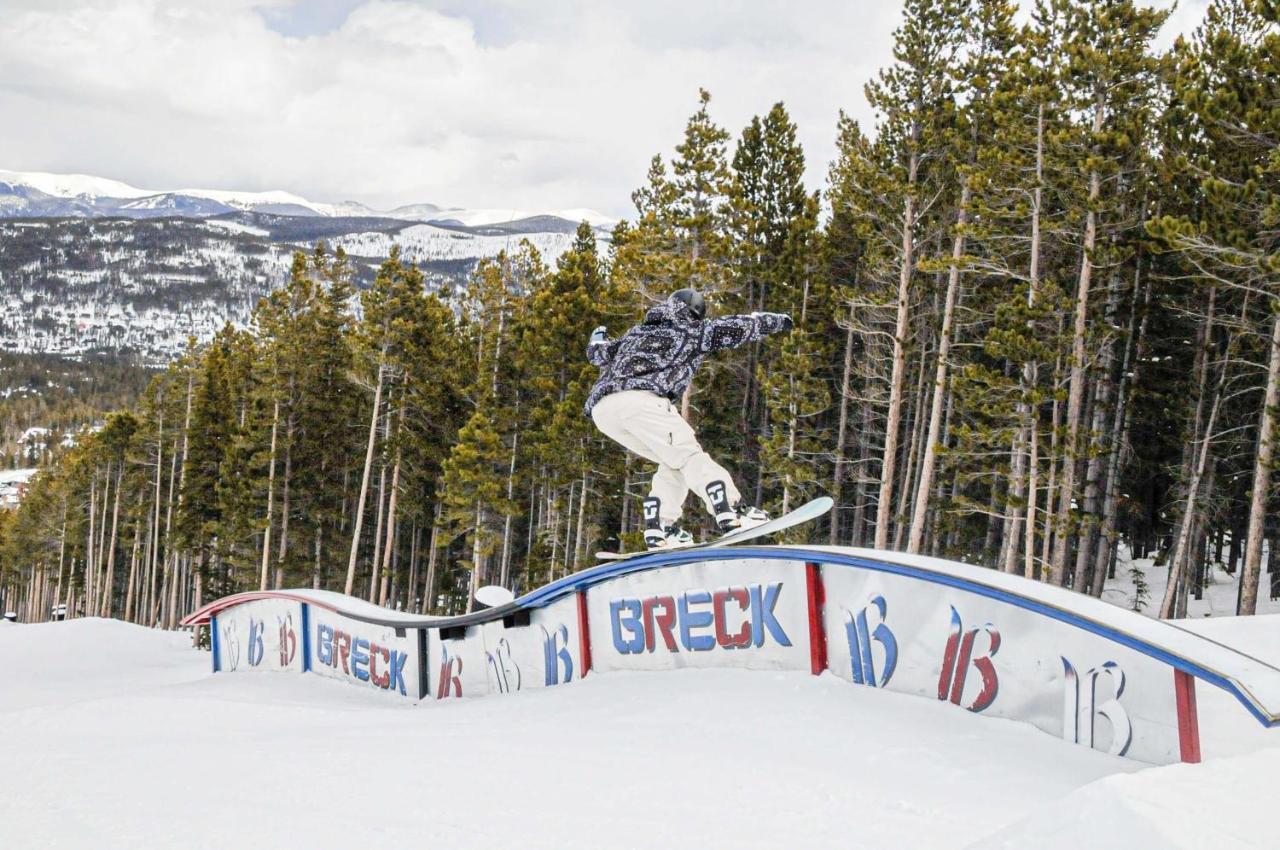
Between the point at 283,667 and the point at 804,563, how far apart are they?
8.90 m

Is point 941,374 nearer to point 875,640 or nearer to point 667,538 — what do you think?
point 667,538

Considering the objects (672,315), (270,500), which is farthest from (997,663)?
(270,500)

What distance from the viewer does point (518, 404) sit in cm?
3092

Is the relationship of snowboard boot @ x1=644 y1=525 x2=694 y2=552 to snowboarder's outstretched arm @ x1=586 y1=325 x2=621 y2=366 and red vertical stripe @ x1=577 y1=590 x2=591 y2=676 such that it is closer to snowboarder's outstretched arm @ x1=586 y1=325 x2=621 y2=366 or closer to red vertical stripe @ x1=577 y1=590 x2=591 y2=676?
red vertical stripe @ x1=577 y1=590 x2=591 y2=676

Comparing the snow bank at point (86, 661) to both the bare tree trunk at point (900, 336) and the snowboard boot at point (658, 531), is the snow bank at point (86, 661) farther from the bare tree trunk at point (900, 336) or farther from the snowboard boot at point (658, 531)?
the bare tree trunk at point (900, 336)

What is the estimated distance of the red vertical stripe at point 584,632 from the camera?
6.97 metres

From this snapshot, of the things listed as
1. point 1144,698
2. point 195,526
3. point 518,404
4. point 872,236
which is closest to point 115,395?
point 195,526

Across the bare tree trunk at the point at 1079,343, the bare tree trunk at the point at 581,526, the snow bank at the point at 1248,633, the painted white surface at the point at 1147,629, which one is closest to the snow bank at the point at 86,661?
the bare tree trunk at the point at 581,526

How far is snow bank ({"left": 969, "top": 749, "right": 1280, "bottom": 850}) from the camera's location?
6.84 feet

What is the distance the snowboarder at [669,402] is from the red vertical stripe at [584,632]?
761 mm

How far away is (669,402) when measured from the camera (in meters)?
7.07

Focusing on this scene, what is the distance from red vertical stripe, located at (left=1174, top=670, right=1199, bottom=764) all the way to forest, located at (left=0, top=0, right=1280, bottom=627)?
42.2 ft

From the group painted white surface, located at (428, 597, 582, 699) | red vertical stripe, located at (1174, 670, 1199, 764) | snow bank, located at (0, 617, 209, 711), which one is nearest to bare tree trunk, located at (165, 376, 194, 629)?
snow bank, located at (0, 617, 209, 711)

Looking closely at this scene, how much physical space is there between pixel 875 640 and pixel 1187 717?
5.51 ft
